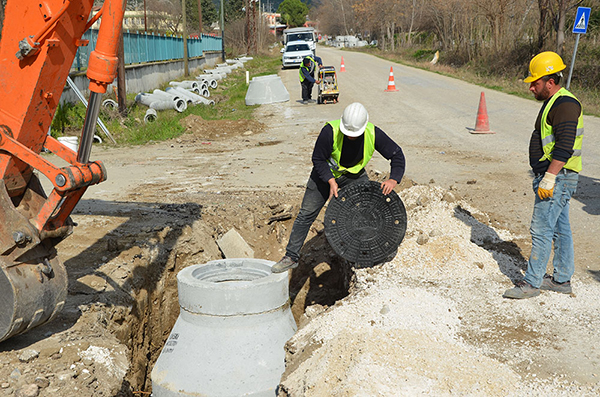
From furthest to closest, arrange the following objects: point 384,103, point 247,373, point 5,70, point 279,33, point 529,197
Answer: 1. point 279,33
2. point 384,103
3. point 529,197
4. point 247,373
5. point 5,70

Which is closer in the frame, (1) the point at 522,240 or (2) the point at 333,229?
(2) the point at 333,229

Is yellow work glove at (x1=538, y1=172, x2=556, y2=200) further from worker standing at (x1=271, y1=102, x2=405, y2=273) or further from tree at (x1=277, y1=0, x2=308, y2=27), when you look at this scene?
tree at (x1=277, y1=0, x2=308, y2=27)

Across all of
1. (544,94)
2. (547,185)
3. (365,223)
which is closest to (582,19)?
(544,94)

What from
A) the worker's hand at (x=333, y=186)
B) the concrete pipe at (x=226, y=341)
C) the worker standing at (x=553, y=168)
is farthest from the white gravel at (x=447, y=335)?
the worker's hand at (x=333, y=186)

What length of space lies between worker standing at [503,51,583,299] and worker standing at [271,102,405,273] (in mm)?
1226

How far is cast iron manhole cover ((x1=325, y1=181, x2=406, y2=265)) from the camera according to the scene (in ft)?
17.1

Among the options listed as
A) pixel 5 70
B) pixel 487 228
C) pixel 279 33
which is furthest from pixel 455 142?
pixel 279 33

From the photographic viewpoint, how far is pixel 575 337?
411cm

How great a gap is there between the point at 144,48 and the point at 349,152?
68.1ft

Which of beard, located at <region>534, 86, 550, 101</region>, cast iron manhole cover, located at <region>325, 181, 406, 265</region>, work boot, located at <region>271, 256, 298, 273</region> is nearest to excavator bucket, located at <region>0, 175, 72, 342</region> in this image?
work boot, located at <region>271, 256, 298, 273</region>

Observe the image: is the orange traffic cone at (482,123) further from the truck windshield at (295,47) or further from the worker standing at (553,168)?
the truck windshield at (295,47)

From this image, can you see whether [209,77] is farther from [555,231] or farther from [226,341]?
[555,231]

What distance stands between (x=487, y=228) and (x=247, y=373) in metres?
3.40

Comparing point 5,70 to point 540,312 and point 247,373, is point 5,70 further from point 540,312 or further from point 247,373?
point 540,312
